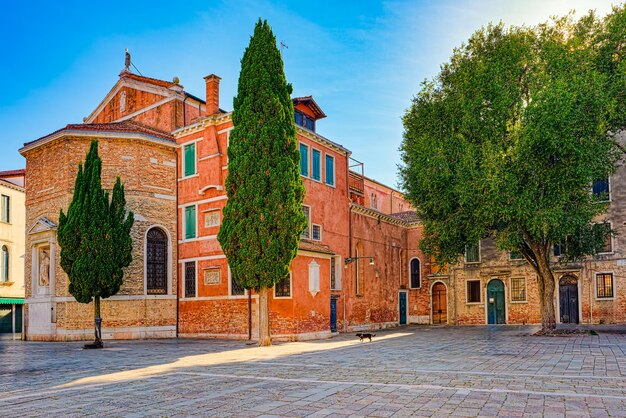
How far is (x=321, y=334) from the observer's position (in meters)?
24.3

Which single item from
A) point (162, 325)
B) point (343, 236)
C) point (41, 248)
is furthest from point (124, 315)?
point (343, 236)

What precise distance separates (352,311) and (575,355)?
50.5 ft

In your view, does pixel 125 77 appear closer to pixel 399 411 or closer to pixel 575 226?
pixel 575 226

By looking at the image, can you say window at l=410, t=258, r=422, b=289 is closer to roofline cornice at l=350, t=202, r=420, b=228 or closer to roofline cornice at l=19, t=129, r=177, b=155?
roofline cornice at l=350, t=202, r=420, b=228

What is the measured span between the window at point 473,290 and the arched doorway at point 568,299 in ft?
16.5

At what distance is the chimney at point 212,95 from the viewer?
26.9m

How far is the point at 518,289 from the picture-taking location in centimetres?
3344

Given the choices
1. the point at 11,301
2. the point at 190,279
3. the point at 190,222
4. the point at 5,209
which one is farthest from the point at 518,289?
the point at 5,209

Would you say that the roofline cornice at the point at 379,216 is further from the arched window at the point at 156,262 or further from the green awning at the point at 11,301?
the green awning at the point at 11,301

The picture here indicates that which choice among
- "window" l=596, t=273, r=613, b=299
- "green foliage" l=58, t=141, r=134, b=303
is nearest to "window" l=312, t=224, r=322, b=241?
"green foliage" l=58, t=141, r=134, b=303

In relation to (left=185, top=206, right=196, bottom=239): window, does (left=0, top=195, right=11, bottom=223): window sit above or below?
above

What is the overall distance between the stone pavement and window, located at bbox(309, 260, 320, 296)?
5.41m

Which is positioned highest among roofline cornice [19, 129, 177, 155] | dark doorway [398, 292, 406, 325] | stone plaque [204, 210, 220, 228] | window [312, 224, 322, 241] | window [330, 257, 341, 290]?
roofline cornice [19, 129, 177, 155]

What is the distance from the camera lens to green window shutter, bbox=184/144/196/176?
2634cm
